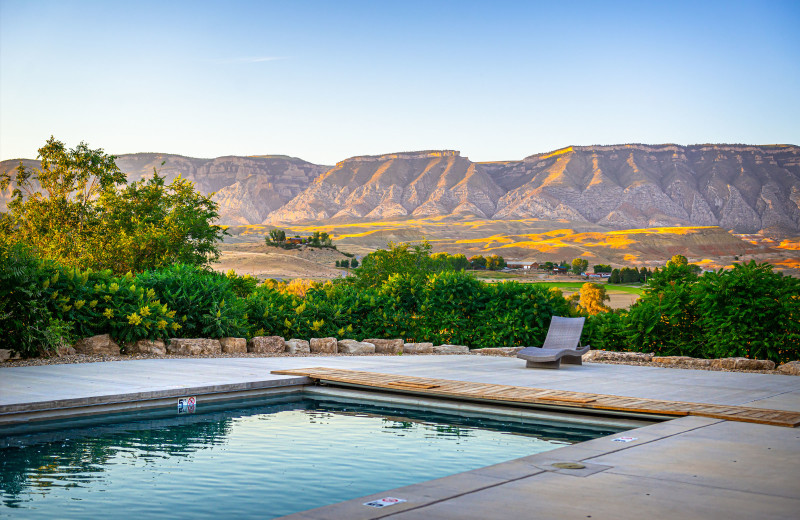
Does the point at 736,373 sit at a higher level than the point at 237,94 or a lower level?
lower

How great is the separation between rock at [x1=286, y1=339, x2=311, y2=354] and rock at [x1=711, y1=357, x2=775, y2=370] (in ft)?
21.8

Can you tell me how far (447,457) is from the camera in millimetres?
5891

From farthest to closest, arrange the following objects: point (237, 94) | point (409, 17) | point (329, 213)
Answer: point (329, 213)
point (237, 94)
point (409, 17)

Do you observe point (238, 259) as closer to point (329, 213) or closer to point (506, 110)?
point (506, 110)

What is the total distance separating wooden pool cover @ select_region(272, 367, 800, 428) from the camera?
22.0 ft

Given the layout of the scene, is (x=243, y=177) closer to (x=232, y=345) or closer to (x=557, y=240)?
(x=557, y=240)

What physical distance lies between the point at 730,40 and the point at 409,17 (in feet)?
127

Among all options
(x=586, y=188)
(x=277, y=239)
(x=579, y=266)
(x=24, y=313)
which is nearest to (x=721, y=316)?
→ (x=24, y=313)

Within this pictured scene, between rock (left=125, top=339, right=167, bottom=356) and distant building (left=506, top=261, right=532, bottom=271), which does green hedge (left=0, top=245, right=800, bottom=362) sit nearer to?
rock (left=125, top=339, right=167, bottom=356)

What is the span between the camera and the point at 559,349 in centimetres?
1127

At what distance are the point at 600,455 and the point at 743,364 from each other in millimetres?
7232

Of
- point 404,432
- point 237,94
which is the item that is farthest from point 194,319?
point 237,94

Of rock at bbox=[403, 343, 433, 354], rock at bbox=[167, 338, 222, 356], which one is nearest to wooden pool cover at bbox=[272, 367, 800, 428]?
rock at bbox=[167, 338, 222, 356]

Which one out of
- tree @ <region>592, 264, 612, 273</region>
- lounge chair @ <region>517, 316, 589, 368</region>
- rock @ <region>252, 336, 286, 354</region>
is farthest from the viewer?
tree @ <region>592, 264, 612, 273</region>
